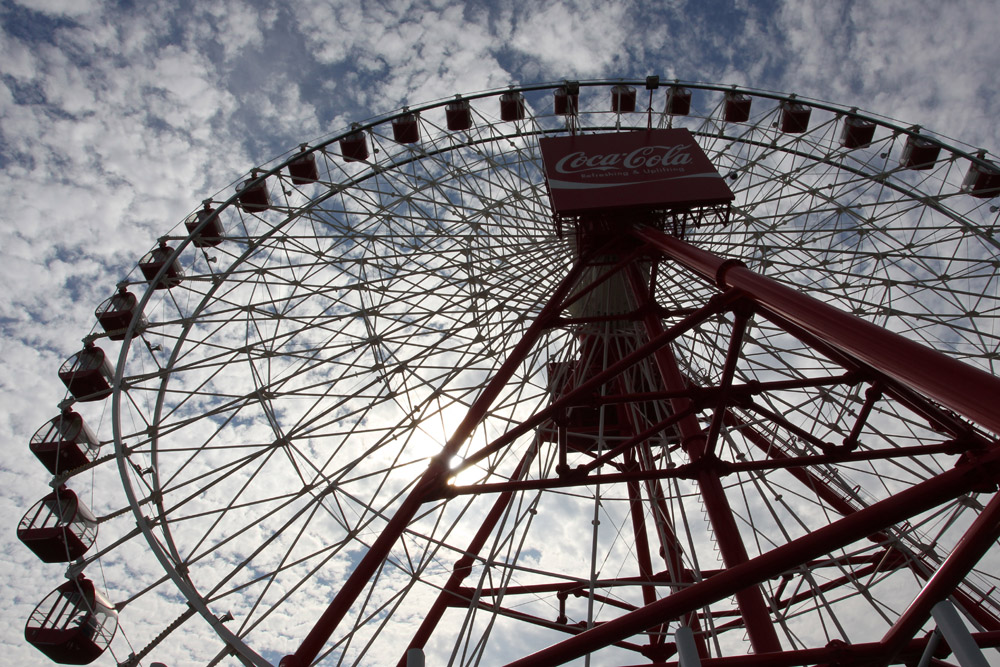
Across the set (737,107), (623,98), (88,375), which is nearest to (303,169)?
(88,375)

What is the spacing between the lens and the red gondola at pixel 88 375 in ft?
45.7

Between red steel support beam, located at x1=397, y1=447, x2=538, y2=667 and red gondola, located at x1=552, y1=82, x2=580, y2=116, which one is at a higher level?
red gondola, located at x1=552, y1=82, x2=580, y2=116

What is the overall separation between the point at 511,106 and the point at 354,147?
176 inches

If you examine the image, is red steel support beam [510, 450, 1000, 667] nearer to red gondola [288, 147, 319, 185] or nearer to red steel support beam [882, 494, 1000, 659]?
red steel support beam [882, 494, 1000, 659]

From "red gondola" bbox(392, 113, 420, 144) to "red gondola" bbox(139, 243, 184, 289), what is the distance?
258 inches

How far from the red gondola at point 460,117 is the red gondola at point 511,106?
3.14 feet

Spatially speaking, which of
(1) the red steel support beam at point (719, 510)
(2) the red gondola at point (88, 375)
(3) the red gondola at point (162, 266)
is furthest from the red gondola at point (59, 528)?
(1) the red steel support beam at point (719, 510)

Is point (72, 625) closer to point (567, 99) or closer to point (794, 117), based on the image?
point (567, 99)

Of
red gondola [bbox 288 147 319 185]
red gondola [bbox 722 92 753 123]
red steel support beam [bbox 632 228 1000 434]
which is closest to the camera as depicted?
red steel support beam [bbox 632 228 1000 434]

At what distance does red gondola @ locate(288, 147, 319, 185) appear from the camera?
16.3 m

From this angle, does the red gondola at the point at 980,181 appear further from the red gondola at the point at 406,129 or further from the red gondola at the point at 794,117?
the red gondola at the point at 406,129

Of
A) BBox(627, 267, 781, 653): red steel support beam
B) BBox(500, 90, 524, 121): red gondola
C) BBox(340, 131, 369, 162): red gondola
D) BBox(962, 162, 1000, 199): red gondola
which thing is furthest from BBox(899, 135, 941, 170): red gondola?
BBox(340, 131, 369, 162): red gondola

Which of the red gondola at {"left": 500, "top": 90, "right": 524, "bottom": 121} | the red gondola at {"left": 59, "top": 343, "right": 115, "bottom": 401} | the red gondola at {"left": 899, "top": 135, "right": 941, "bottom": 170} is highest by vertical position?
the red gondola at {"left": 500, "top": 90, "right": 524, "bottom": 121}

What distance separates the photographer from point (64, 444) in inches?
500
